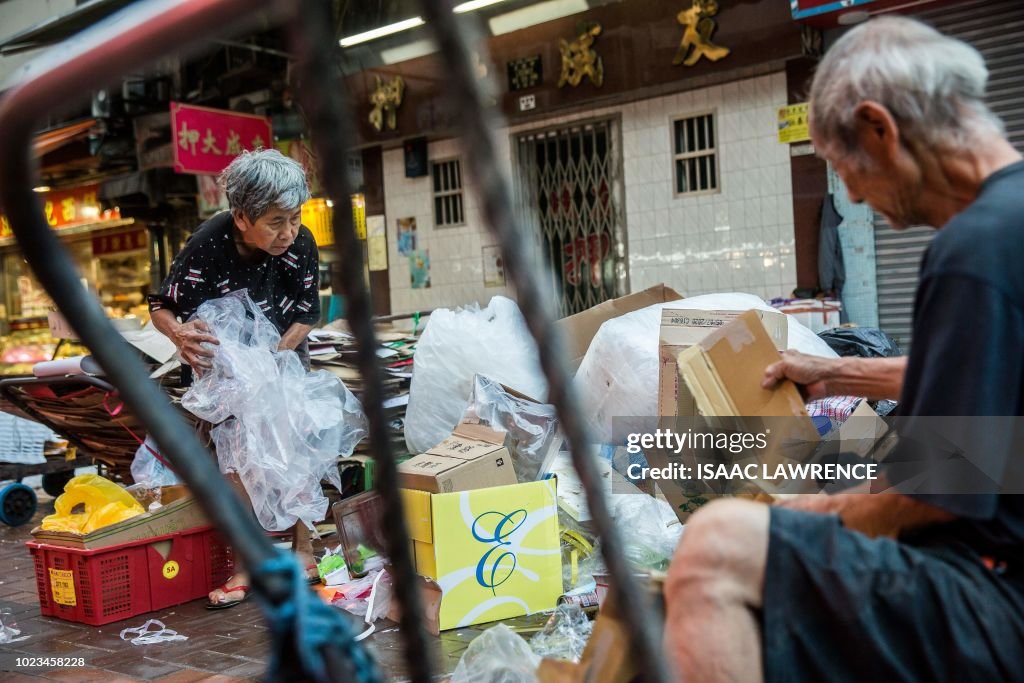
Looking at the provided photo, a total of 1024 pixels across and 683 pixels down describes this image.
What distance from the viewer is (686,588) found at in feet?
4.63

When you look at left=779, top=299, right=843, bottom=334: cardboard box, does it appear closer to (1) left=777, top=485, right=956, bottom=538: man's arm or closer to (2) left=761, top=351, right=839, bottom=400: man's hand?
(2) left=761, top=351, right=839, bottom=400: man's hand

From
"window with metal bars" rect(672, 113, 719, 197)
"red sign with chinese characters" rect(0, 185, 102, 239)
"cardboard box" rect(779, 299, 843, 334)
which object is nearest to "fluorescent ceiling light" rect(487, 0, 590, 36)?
"window with metal bars" rect(672, 113, 719, 197)

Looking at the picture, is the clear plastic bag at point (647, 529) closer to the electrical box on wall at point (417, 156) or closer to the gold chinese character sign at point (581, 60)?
the gold chinese character sign at point (581, 60)

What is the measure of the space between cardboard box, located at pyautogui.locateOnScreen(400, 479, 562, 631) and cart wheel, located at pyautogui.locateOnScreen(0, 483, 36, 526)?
146 inches

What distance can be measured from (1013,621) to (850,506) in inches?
12.4

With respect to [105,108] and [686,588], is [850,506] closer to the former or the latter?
[686,588]

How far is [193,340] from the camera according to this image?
3.64 metres

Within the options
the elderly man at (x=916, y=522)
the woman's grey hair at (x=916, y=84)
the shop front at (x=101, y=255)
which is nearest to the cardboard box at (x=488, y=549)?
the elderly man at (x=916, y=522)

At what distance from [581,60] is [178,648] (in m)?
6.52

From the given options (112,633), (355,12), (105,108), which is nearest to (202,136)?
(355,12)

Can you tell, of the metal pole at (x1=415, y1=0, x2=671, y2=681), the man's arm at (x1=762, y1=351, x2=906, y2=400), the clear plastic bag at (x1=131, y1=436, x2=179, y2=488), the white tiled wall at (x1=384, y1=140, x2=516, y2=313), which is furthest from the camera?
the white tiled wall at (x1=384, y1=140, x2=516, y2=313)

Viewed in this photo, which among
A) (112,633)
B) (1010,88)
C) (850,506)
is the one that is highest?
(1010,88)

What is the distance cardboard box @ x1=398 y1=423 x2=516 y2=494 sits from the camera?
3.31 metres

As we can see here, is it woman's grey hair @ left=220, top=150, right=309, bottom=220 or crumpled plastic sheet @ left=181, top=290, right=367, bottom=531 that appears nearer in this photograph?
woman's grey hair @ left=220, top=150, right=309, bottom=220
